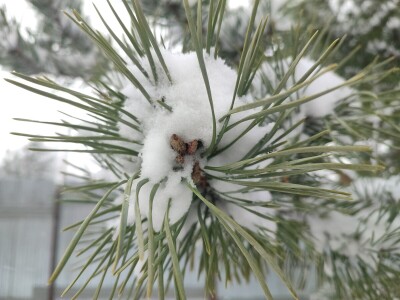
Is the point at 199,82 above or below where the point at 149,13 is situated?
below

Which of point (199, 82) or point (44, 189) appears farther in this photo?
point (44, 189)

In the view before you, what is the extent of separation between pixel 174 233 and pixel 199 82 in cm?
9

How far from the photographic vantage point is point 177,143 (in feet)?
0.73

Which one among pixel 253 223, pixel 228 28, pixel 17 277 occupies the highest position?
pixel 228 28

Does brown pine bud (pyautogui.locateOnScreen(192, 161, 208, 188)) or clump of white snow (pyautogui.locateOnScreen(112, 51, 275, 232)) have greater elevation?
clump of white snow (pyautogui.locateOnScreen(112, 51, 275, 232))

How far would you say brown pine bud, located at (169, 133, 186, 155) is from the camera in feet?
0.73

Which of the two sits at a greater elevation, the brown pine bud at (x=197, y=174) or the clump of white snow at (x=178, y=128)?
the clump of white snow at (x=178, y=128)

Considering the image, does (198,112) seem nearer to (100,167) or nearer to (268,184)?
(268,184)

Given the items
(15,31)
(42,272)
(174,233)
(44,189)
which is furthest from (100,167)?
(44,189)

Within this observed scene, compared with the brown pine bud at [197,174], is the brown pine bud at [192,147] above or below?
above

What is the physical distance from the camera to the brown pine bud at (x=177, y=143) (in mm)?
223

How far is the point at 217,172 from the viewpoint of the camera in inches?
9.5

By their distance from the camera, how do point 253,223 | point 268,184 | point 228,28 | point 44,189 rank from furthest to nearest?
point 44,189 < point 228,28 < point 253,223 < point 268,184

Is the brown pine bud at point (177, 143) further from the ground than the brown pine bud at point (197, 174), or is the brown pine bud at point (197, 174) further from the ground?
the brown pine bud at point (177, 143)
